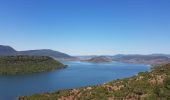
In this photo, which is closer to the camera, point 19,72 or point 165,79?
point 165,79

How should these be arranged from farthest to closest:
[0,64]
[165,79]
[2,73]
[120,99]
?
[0,64]
[2,73]
[165,79]
[120,99]

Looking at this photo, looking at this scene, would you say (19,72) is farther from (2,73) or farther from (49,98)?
(49,98)

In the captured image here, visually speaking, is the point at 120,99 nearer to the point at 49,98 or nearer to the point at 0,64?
the point at 49,98

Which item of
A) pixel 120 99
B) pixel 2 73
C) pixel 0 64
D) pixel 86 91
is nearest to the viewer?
pixel 120 99

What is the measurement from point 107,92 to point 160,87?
799cm

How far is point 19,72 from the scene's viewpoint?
18225 centimetres

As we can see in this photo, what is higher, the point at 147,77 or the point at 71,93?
the point at 147,77

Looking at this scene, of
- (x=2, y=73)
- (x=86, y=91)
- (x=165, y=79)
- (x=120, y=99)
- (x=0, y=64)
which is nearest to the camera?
(x=120, y=99)

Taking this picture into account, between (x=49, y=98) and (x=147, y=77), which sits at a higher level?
(x=147, y=77)

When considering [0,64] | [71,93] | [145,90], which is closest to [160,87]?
[145,90]

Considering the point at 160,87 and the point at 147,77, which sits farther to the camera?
the point at 147,77

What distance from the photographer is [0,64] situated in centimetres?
19600

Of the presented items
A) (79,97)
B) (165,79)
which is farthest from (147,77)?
(79,97)

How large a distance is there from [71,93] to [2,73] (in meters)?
136
